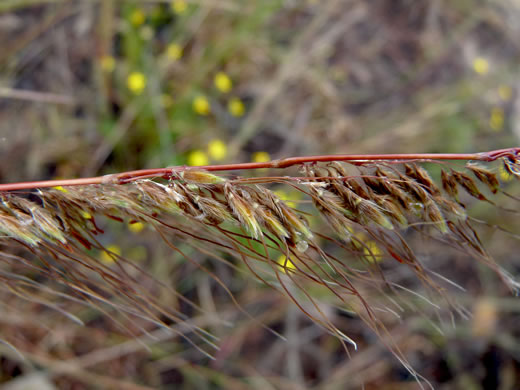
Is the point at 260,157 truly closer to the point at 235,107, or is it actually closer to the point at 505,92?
the point at 235,107

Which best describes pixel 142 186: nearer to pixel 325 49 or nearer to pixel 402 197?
pixel 402 197

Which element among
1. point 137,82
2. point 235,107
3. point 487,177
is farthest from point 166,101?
point 487,177

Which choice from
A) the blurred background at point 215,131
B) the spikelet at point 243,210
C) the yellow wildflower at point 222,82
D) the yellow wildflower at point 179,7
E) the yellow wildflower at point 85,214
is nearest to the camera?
the spikelet at point 243,210

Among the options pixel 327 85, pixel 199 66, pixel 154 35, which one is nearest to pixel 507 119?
pixel 327 85

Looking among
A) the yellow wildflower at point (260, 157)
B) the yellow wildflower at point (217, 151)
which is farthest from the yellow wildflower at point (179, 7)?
the yellow wildflower at point (260, 157)

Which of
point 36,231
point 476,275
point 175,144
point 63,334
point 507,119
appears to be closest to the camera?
point 36,231

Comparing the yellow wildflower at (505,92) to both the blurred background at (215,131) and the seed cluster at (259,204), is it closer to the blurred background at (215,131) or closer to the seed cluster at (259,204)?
the blurred background at (215,131)
